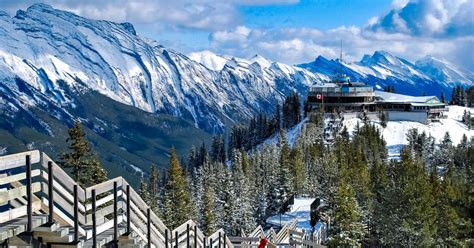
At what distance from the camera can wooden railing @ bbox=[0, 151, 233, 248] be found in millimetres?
9883

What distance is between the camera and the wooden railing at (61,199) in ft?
32.4

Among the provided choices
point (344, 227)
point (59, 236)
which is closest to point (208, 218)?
point (344, 227)

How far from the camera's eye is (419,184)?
51.5 metres

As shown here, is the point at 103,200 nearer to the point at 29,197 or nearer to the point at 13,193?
the point at 29,197

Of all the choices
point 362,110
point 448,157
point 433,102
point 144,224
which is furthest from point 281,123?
point 144,224

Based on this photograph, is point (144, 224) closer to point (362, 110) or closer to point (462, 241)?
point (462, 241)

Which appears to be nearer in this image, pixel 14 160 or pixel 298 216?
pixel 14 160

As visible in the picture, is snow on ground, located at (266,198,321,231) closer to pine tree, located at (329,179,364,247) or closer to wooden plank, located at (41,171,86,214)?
pine tree, located at (329,179,364,247)

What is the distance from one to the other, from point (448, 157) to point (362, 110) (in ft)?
113

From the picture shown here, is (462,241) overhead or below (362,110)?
below

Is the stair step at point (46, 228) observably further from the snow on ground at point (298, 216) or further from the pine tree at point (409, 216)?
the snow on ground at point (298, 216)

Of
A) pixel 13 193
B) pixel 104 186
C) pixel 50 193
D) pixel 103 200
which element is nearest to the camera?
pixel 13 193

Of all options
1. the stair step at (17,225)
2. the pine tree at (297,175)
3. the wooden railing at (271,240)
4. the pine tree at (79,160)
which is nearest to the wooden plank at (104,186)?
the stair step at (17,225)

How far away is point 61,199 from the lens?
11000 millimetres
